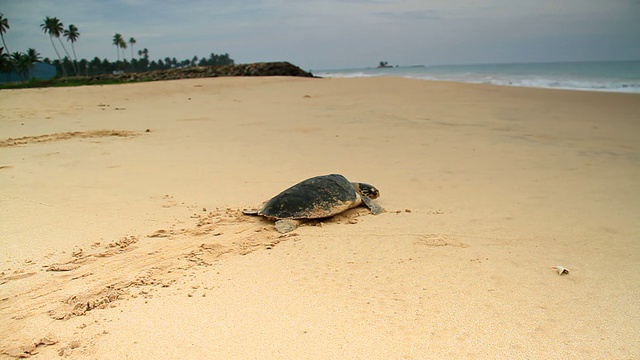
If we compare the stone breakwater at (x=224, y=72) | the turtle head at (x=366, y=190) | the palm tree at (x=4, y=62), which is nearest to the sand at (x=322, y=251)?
the turtle head at (x=366, y=190)

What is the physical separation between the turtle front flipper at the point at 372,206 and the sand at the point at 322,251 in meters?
0.15

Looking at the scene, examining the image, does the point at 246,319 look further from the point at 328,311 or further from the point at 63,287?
the point at 63,287

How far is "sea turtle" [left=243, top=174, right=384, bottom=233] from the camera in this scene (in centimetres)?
378

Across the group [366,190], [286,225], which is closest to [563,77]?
[366,190]

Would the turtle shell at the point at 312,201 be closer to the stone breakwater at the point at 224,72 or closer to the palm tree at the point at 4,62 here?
the stone breakwater at the point at 224,72

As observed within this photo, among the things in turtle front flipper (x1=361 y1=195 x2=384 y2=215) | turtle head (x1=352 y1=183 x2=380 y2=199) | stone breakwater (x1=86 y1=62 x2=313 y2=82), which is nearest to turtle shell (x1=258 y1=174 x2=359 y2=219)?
turtle front flipper (x1=361 y1=195 x2=384 y2=215)

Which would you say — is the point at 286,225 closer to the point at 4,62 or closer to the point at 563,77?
the point at 563,77

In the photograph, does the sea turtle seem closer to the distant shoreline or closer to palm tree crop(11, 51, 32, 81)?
the distant shoreline

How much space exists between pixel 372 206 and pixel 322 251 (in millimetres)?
1112

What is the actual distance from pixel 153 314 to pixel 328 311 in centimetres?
100

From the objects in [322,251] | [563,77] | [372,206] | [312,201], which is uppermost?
[563,77]

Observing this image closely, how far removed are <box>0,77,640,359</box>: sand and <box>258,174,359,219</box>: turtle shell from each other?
13 centimetres

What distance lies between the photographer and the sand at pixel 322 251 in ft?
6.90

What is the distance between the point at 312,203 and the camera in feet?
12.7
